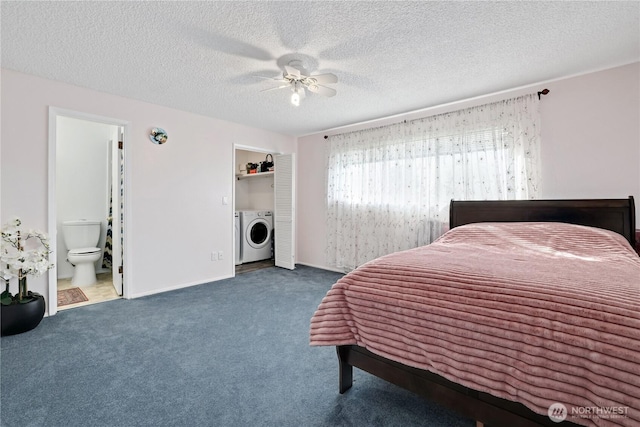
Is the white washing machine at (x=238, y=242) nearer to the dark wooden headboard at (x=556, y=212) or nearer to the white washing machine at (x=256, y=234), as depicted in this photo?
the white washing machine at (x=256, y=234)

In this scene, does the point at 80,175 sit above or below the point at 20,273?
above

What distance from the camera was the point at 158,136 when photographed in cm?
341

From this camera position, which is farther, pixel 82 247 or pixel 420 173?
pixel 82 247

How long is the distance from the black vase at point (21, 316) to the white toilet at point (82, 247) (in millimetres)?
1412

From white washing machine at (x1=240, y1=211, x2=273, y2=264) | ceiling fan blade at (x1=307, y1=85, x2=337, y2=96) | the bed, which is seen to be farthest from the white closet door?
the bed

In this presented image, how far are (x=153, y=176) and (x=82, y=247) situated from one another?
1800mm

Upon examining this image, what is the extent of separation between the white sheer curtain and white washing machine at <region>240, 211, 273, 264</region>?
151cm

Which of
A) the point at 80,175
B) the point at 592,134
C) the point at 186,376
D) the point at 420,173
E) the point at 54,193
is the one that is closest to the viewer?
the point at 186,376

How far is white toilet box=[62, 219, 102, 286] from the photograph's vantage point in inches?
146

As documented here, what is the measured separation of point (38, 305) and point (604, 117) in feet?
17.1

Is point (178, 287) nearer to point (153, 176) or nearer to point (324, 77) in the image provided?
point (153, 176)

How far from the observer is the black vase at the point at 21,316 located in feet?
7.41

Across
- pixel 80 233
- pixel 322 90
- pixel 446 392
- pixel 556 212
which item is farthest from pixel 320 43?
pixel 80 233

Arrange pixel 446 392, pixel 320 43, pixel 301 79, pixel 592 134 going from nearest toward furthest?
pixel 446 392 < pixel 320 43 < pixel 301 79 < pixel 592 134
